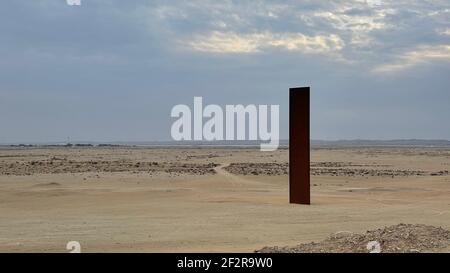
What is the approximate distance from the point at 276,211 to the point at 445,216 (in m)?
5.21

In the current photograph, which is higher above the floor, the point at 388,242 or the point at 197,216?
the point at 388,242

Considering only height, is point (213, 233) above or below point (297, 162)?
below

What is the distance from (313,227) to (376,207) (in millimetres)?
5804

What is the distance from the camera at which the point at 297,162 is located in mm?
19828

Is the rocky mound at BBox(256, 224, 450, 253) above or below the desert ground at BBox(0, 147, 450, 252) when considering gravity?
above

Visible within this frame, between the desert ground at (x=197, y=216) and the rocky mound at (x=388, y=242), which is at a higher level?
the rocky mound at (x=388, y=242)

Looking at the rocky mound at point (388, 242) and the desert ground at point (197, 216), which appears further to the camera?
the desert ground at point (197, 216)

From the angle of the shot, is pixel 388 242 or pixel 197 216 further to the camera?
pixel 197 216

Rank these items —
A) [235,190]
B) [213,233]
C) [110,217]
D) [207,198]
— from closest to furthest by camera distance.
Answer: [213,233] → [110,217] → [207,198] → [235,190]

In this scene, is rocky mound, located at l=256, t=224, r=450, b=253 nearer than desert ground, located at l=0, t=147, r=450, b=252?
Yes
